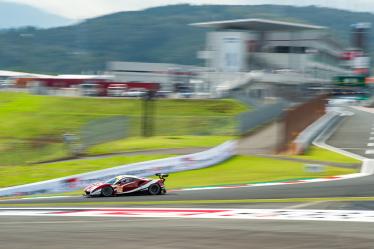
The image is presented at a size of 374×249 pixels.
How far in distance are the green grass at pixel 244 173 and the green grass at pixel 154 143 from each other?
16.5 feet

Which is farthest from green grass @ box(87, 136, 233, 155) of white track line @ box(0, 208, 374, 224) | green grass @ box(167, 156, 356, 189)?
white track line @ box(0, 208, 374, 224)

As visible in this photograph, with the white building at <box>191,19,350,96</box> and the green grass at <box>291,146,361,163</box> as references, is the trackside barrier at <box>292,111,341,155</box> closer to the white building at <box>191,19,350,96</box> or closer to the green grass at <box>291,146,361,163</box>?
the green grass at <box>291,146,361,163</box>

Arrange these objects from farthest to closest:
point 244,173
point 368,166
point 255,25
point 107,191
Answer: point 255,25, point 368,166, point 244,173, point 107,191

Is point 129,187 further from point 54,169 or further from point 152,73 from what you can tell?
point 152,73

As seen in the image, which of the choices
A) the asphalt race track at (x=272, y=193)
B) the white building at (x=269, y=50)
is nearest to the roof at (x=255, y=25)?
the white building at (x=269, y=50)

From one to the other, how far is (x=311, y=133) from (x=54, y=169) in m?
17.6

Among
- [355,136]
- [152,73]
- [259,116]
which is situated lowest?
[355,136]

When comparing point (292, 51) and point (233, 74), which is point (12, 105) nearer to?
point (233, 74)

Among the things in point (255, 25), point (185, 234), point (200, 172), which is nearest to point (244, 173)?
point (200, 172)

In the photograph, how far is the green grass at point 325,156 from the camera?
3137 cm

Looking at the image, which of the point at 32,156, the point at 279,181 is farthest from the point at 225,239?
the point at 32,156

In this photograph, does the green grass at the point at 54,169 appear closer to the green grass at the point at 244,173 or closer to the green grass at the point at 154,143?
the green grass at the point at 154,143

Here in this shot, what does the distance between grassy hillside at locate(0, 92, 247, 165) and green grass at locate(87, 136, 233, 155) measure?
45 centimetres

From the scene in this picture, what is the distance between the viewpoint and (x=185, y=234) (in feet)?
37.7
